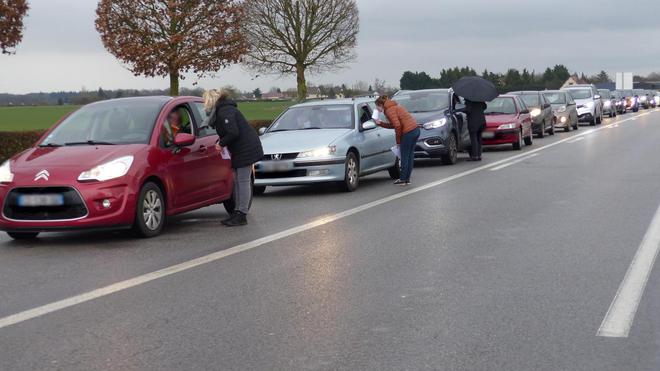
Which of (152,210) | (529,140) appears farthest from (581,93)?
(152,210)

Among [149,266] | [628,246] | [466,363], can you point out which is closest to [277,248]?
[149,266]

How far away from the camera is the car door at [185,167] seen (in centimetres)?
1012

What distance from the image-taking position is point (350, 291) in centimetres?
678

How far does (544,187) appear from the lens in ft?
47.4

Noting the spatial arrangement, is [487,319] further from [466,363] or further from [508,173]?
[508,173]

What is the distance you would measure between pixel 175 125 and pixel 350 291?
451 cm

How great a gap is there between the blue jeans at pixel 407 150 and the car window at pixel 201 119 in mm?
5015

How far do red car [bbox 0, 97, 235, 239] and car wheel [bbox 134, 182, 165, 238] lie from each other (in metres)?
0.01

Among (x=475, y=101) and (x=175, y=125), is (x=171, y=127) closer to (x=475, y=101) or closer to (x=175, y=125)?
(x=175, y=125)

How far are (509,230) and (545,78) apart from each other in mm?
155911

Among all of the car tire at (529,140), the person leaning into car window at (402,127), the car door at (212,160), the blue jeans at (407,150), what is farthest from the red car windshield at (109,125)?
the car tire at (529,140)

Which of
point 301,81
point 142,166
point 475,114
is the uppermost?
point 301,81

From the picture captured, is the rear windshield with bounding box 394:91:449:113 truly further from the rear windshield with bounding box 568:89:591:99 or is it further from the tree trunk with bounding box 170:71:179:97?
the rear windshield with bounding box 568:89:591:99

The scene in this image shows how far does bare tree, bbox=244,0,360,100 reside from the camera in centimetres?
4884
